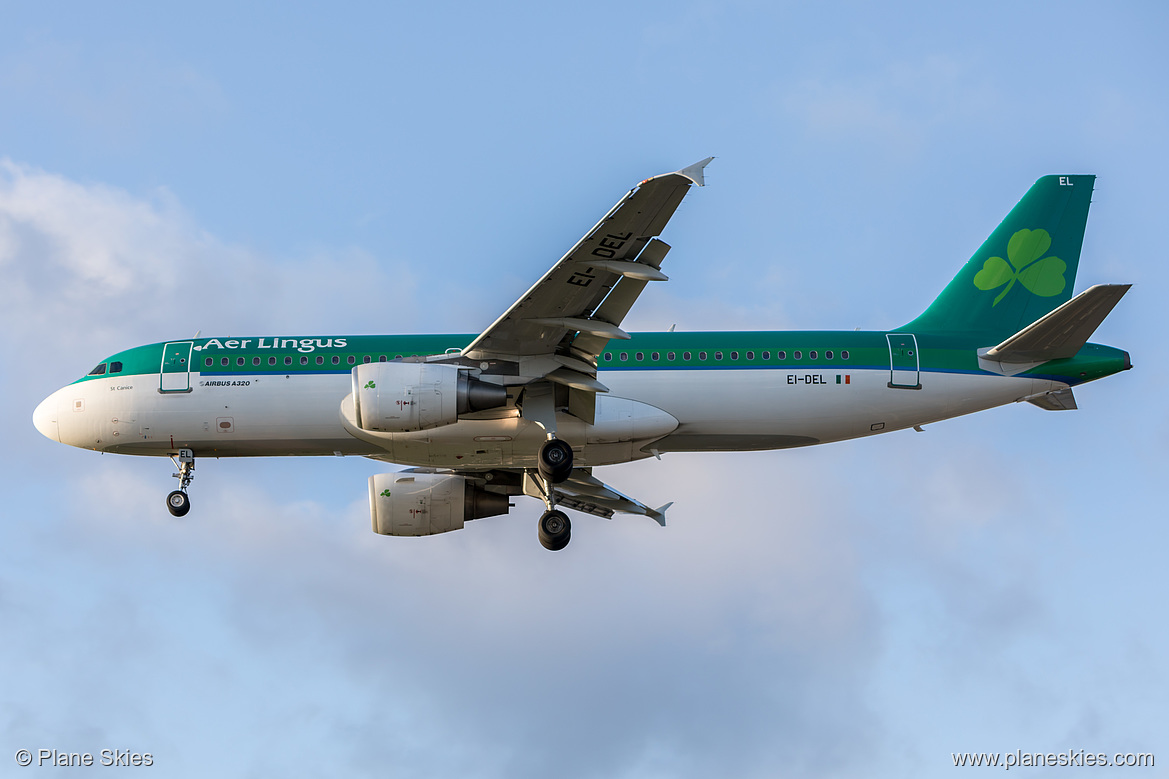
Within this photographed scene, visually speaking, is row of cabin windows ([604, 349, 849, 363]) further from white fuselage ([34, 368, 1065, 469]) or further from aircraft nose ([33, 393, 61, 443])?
aircraft nose ([33, 393, 61, 443])

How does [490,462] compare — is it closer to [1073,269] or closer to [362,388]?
[362,388]

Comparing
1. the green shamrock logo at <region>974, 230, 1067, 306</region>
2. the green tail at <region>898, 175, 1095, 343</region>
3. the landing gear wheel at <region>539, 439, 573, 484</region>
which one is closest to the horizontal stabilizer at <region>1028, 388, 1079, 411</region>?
the green tail at <region>898, 175, 1095, 343</region>

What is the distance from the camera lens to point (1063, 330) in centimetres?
3111

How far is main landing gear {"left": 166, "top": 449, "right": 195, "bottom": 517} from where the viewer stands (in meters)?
32.2

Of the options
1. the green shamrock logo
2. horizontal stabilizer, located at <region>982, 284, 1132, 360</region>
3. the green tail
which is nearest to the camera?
horizontal stabilizer, located at <region>982, 284, 1132, 360</region>

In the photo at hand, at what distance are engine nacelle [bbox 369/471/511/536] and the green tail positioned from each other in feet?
42.0

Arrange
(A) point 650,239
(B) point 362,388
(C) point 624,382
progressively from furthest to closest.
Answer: (C) point 624,382, (B) point 362,388, (A) point 650,239

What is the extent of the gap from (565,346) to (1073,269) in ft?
49.7

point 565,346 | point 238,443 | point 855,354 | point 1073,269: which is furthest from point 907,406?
point 238,443

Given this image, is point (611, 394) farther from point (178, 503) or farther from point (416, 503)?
point (178, 503)

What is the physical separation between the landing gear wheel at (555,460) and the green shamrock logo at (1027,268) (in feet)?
41.1

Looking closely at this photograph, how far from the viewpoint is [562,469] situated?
1164 inches

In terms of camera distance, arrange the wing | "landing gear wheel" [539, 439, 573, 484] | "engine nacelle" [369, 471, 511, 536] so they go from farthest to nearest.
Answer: "engine nacelle" [369, 471, 511, 536], "landing gear wheel" [539, 439, 573, 484], the wing

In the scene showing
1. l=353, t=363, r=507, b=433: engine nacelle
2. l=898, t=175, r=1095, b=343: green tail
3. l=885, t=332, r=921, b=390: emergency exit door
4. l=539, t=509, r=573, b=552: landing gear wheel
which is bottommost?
l=539, t=509, r=573, b=552: landing gear wheel
